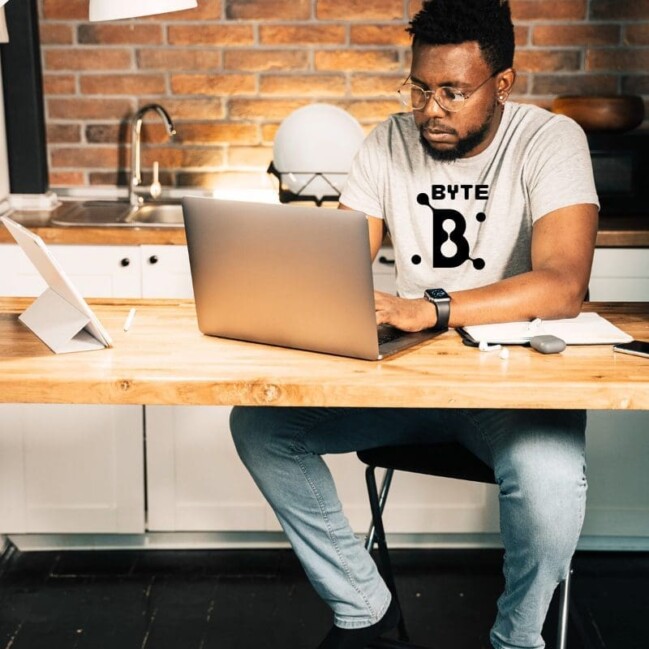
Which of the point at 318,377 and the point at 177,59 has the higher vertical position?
the point at 177,59

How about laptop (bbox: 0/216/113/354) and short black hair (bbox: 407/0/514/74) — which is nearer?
laptop (bbox: 0/216/113/354)

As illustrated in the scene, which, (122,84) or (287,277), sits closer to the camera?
(287,277)

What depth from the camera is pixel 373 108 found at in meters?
3.41

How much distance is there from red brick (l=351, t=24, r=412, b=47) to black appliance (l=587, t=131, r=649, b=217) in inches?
27.5

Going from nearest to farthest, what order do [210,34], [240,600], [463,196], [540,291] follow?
[540,291]
[463,196]
[240,600]
[210,34]

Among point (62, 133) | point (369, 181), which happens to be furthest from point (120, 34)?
point (369, 181)

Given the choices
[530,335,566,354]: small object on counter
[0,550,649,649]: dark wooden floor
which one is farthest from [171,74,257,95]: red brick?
[530,335,566,354]: small object on counter

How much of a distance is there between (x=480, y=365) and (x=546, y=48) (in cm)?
196

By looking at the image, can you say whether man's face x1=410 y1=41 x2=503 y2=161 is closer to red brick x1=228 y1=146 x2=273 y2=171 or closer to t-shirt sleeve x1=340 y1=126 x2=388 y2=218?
t-shirt sleeve x1=340 y1=126 x2=388 y2=218

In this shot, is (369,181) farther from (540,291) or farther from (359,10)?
(359,10)

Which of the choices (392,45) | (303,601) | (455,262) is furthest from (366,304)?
(392,45)

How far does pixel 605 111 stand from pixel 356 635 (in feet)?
5.85

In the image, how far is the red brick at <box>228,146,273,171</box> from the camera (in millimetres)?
3443

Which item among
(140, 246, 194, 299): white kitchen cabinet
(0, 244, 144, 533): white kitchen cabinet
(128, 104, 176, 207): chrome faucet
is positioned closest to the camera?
(0, 244, 144, 533): white kitchen cabinet
